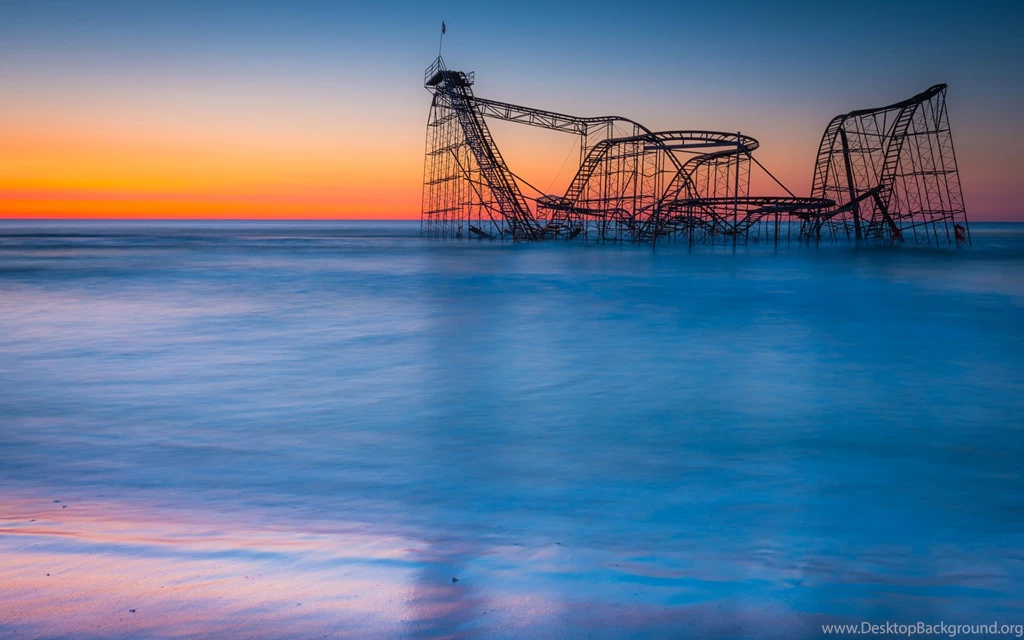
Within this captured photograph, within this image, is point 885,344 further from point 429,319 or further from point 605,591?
point 605,591

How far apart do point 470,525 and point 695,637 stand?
5.61 ft

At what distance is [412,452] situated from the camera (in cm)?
591

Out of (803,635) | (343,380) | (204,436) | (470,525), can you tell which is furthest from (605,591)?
(343,380)

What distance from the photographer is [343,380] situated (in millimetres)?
8641

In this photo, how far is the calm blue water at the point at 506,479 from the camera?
3225 millimetres

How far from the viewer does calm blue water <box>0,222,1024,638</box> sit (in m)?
3.22

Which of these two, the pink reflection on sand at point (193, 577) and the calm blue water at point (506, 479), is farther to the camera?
the calm blue water at point (506, 479)

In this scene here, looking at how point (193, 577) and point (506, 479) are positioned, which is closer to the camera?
point (193, 577)

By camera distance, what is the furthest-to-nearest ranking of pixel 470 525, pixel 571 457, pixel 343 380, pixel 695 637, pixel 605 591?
pixel 343 380 → pixel 571 457 → pixel 470 525 → pixel 605 591 → pixel 695 637

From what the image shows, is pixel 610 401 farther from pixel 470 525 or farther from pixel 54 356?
pixel 54 356

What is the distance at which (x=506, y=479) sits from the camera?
5230 millimetres

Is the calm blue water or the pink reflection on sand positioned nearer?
the pink reflection on sand

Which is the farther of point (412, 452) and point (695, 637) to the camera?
point (412, 452)

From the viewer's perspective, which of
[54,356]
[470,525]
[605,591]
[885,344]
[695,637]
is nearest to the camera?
[695,637]
